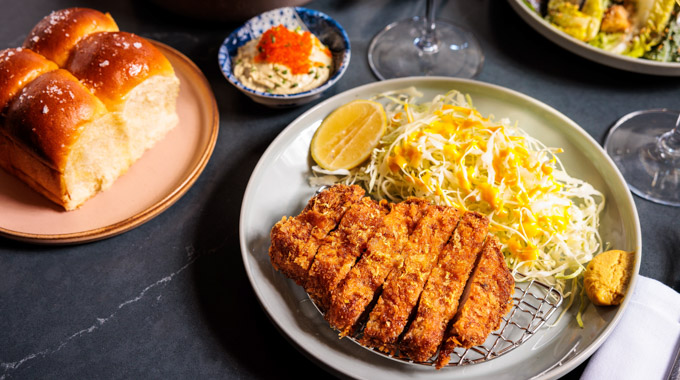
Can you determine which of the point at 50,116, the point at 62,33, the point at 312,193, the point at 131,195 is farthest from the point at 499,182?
the point at 62,33

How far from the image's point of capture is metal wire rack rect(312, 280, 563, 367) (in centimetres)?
216

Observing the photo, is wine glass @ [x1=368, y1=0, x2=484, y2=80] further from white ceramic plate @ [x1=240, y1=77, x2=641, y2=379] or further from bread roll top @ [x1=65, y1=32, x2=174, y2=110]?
bread roll top @ [x1=65, y1=32, x2=174, y2=110]

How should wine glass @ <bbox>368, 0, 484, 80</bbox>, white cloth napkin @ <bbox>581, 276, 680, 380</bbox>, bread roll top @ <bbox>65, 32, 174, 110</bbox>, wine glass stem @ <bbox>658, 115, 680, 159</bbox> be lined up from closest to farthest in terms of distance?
white cloth napkin @ <bbox>581, 276, 680, 380</bbox> < bread roll top @ <bbox>65, 32, 174, 110</bbox> < wine glass stem @ <bbox>658, 115, 680, 159</bbox> < wine glass @ <bbox>368, 0, 484, 80</bbox>

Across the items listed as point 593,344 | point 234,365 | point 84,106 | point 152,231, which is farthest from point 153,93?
point 593,344

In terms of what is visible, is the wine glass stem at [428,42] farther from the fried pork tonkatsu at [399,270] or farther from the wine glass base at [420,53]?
the fried pork tonkatsu at [399,270]

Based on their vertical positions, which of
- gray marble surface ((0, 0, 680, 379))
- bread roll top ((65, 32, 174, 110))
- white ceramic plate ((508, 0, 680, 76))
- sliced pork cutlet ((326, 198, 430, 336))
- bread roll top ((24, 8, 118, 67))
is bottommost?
gray marble surface ((0, 0, 680, 379))

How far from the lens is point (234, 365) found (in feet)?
7.70

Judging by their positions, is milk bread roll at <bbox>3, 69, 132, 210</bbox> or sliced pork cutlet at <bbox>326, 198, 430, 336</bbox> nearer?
sliced pork cutlet at <bbox>326, 198, 430, 336</bbox>

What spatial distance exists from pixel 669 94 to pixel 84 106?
3546 millimetres

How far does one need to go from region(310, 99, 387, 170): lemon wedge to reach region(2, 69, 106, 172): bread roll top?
123 centimetres

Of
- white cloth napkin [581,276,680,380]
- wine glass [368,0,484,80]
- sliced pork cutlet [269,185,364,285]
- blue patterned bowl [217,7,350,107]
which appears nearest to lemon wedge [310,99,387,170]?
blue patterned bowl [217,7,350,107]

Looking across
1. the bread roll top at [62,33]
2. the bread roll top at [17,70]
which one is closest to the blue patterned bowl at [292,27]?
the bread roll top at [62,33]

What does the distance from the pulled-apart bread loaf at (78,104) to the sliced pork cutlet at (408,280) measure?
173 centimetres

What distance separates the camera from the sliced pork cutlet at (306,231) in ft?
7.49
